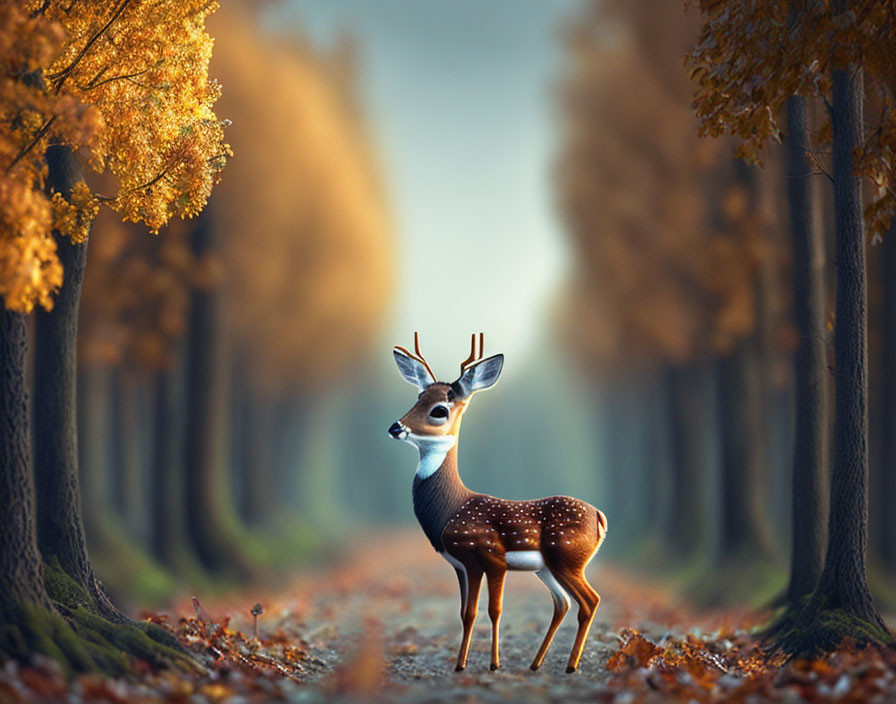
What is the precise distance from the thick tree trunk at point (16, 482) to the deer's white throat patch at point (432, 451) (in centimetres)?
321

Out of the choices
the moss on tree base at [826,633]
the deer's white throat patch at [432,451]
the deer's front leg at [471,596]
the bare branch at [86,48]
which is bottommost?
the moss on tree base at [826,633]

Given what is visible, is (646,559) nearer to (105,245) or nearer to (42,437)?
(105,245)

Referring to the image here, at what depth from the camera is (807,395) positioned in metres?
10.2

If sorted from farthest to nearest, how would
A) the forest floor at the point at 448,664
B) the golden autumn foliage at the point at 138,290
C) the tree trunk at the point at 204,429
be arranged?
the tree trunk at the point at 204,429
the golden autumn foliage at the point at 138,290
the forest floor at the point at 448,664

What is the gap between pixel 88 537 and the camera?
1402cm

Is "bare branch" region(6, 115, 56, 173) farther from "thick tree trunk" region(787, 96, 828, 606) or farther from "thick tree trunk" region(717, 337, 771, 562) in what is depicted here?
"thick tree trunk" region(717, 337, 771, 562)

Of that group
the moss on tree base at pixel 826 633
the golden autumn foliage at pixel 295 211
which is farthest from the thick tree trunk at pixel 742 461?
the golden autumn foliage at pixel 295 211

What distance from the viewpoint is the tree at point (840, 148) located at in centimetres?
789

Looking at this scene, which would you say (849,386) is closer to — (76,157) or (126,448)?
(76,157)

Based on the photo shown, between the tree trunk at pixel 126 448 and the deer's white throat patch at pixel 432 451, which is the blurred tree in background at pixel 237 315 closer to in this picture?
the tree trunk at pixel 126 448

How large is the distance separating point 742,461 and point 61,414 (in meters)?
11.1

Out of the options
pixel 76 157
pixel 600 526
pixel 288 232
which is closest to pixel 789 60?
pixel 600 526

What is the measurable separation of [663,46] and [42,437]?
44.6 ft

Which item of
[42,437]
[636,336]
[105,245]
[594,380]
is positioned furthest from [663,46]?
[594,380]
